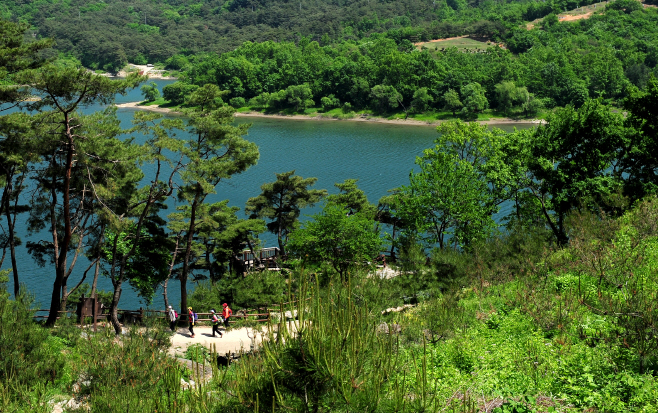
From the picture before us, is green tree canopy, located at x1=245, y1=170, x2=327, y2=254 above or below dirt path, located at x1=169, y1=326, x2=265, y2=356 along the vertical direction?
above

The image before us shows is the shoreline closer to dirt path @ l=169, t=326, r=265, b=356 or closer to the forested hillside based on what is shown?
the forested hillside

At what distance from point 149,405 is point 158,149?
1372cm

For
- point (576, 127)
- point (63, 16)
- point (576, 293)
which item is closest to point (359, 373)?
point (576, 293)

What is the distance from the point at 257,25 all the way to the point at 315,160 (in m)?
133

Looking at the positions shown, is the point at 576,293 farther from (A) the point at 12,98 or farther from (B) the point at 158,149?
(A) the point at 12,98

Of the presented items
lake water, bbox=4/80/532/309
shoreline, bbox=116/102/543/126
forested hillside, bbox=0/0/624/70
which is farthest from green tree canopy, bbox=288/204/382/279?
forested hillside, bbox=0/0/624/70

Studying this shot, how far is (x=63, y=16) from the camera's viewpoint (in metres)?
184

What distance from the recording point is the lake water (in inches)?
1455

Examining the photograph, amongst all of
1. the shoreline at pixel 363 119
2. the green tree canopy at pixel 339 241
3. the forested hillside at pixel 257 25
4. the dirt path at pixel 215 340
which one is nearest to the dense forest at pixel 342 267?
the green tree canopy at pixel 339 241

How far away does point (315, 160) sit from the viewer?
6366 centimetres

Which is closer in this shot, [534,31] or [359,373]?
[359,373]

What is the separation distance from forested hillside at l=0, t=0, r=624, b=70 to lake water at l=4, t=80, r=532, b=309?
6341 cm

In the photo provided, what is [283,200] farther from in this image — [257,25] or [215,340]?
[257,25]

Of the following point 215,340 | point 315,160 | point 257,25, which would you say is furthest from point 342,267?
point 257,25
